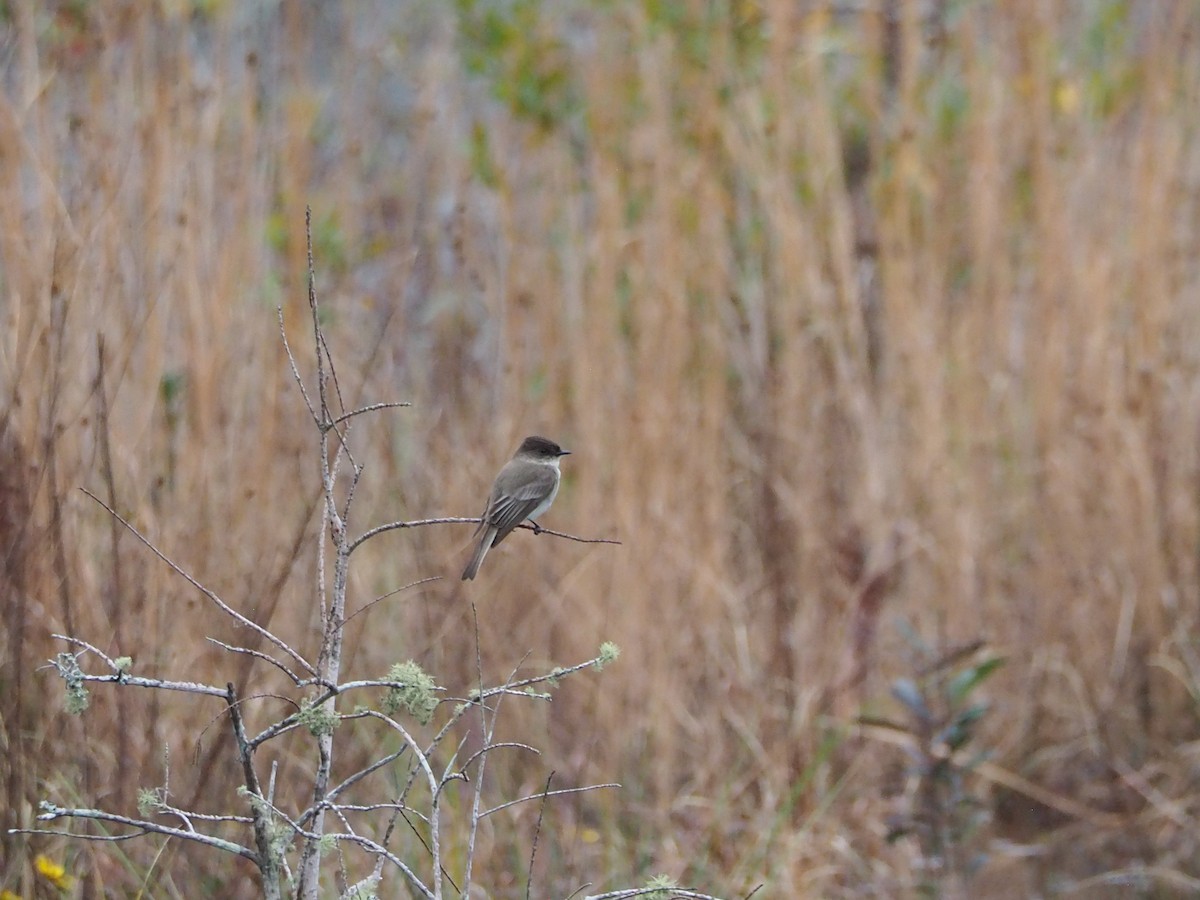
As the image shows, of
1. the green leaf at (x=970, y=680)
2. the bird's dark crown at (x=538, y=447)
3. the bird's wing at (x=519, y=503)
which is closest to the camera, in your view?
the bird's wing at (x=519, y=503)

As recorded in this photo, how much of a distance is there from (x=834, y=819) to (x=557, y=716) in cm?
67

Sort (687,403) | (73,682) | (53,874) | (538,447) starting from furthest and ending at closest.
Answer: (687,403)
(538,447)
(53,874)
(73,682)

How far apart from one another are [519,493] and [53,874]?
93cm

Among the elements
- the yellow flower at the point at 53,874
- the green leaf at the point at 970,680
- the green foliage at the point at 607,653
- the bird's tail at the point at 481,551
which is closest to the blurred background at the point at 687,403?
the green leaf at the point at 970,680

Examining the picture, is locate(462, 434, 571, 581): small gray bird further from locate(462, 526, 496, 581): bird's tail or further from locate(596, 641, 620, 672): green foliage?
locate(596, 641, 620, 672): green foliage

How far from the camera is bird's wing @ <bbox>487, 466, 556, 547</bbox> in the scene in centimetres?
275

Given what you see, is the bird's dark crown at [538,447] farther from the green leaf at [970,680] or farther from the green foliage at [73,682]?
the green foliage at [73,682]

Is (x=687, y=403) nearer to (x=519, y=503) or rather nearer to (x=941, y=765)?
(x=941, y=765)

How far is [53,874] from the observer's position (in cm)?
264

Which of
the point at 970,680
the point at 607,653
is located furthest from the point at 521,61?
the point at 607,653

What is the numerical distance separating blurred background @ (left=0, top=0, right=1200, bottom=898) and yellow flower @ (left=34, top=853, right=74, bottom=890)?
199 mm

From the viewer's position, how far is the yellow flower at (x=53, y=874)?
263 cm

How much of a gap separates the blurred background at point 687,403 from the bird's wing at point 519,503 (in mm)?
550

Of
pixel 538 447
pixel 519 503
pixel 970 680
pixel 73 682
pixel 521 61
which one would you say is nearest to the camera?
pixel 73 682
